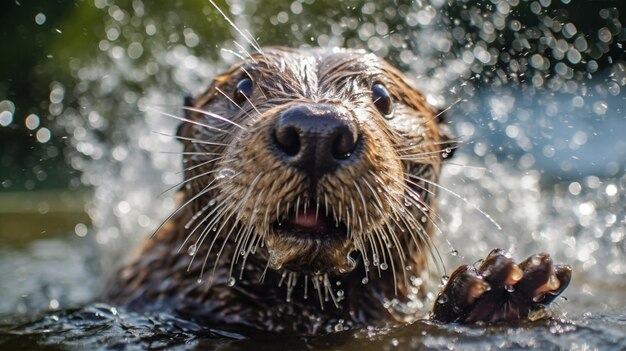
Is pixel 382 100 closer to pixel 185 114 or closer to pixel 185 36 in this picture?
pixel 185 114

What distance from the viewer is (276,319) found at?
328 centimetres

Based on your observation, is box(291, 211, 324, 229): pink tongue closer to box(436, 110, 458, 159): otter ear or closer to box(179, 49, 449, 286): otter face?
box(179, 49, 449, 286): otter face

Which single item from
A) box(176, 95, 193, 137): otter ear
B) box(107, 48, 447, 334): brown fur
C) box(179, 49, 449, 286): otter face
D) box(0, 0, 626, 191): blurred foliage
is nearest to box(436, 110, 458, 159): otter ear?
box(107, 48, 447, 334): brown fur

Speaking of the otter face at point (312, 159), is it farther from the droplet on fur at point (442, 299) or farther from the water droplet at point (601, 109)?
the water droplet at point (601, 109)

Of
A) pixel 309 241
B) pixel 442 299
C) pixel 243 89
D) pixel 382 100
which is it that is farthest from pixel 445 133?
pixel 309 241

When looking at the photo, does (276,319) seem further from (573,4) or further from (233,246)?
(573,4)

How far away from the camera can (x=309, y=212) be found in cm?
262

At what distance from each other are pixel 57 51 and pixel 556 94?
21.6ft

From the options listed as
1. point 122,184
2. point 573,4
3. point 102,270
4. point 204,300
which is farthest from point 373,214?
point 573,4

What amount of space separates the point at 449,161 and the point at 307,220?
246 cm

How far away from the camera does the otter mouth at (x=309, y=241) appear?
8.51ft

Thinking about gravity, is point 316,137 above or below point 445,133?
below

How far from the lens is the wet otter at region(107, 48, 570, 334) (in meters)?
2.56

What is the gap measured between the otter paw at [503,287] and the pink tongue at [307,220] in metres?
0.59
